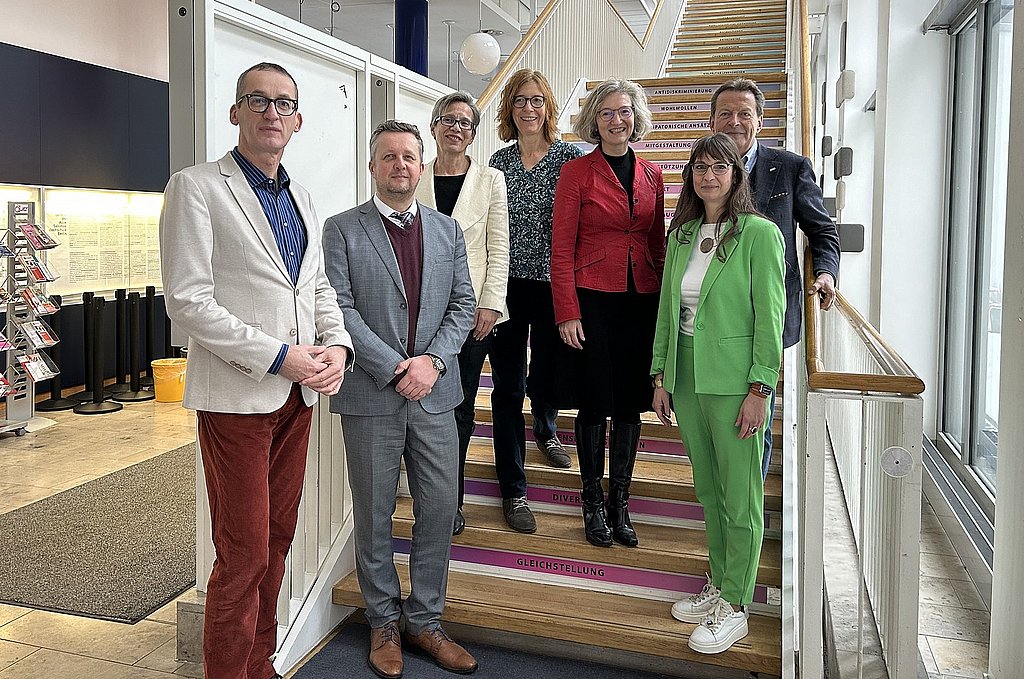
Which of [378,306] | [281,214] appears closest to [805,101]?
[378,306]

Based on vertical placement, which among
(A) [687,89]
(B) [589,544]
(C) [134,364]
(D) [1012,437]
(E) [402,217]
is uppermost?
(A) [687,89]

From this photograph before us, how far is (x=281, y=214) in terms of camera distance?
8.06 ft

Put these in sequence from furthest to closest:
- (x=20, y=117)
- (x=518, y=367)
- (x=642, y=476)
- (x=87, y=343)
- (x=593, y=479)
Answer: (x=87, y=343), (x=20, y=117), (x=642, y=476), (x=518, y=367), (x=593, y=479)

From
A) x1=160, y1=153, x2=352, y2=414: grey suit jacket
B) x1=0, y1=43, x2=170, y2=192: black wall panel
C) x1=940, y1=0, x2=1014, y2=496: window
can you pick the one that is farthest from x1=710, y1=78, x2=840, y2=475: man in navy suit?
x1=0, y1=43, x2=170, y2=192: black wall panel

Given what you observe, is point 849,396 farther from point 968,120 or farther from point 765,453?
point 968,120

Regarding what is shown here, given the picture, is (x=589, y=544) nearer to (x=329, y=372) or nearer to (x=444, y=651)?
(x=444, y=651)

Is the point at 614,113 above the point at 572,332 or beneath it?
above

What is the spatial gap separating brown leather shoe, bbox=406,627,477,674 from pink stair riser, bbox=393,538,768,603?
1.35 ft

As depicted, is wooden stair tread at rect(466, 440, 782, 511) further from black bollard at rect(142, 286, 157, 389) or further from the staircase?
black bollard at rect(142, 286, 157, 389)

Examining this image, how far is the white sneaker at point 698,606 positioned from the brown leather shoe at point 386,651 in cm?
90

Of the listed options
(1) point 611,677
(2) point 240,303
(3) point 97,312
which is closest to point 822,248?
(1) point 611,677

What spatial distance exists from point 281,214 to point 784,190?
1.52 m

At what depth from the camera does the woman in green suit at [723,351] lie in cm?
256

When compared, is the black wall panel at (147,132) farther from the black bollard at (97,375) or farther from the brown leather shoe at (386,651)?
the brown leather shoe at (386,651)
